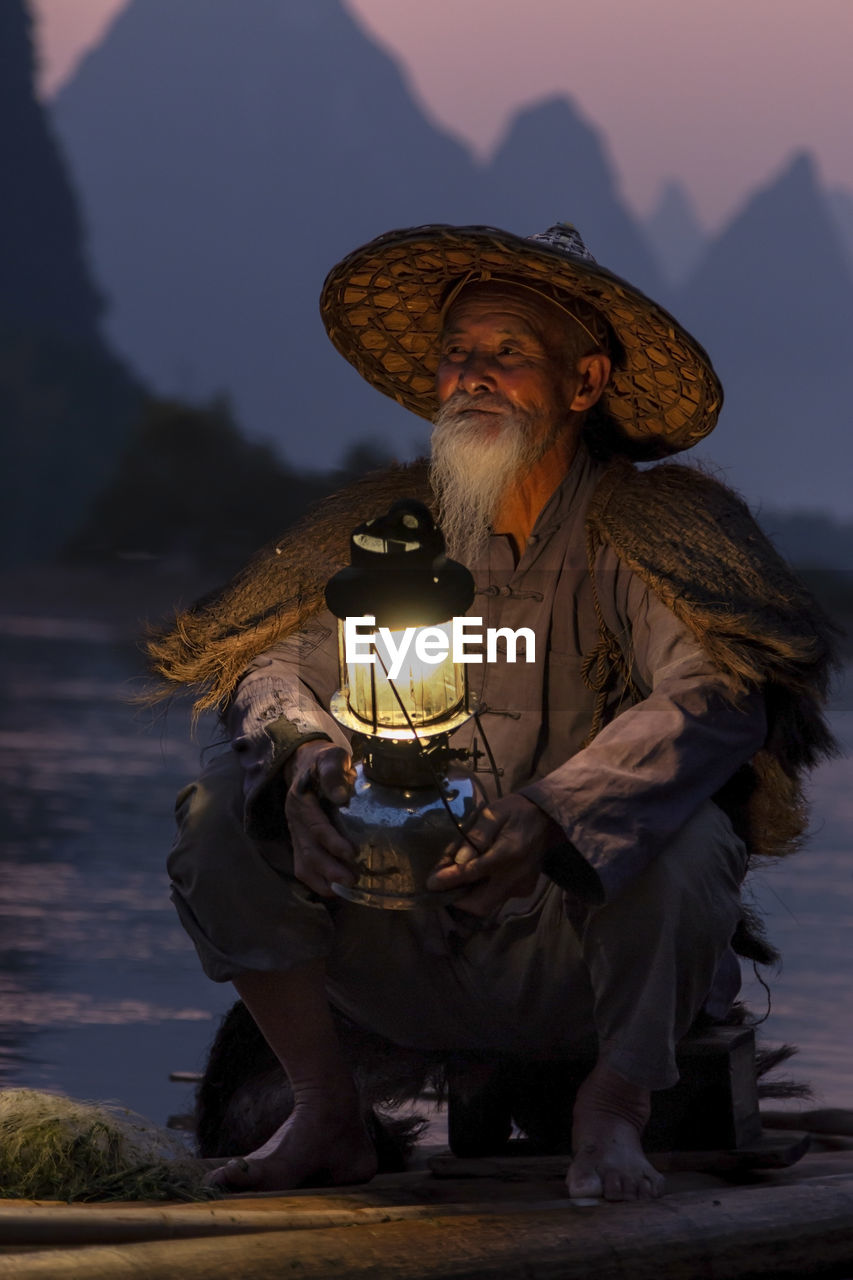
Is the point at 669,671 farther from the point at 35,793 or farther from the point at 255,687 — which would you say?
the point at 35,793

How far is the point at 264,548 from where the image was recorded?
106 inches

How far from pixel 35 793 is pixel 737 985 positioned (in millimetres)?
3085

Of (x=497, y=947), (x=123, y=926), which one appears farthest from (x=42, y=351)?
(x=497, y=947)

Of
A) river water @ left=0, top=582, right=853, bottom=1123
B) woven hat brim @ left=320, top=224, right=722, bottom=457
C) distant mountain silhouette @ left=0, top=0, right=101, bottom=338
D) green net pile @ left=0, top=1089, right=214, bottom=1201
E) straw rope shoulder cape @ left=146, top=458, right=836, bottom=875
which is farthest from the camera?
distant mountain silhouette @ left=0, top=0, right=101, bottom=338

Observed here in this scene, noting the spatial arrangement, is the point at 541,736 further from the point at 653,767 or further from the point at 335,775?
the point at 335,775

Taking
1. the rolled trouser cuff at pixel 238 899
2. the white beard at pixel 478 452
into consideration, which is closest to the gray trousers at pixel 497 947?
the rolled trouser cuff at pixel 238 899

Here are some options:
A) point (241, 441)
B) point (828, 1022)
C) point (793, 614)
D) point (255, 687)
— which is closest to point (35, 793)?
point (828, 1022)

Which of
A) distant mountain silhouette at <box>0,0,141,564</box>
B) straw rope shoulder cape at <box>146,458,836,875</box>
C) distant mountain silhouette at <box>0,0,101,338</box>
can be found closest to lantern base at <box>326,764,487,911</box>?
straw rope shoulder cape at <box>146,458,836,875</box>

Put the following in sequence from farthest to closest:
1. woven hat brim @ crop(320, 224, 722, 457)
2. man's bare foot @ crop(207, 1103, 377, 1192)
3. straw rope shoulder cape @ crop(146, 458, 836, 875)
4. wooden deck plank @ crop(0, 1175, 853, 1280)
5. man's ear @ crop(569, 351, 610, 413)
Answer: man's ear @ crop(569, 351, 610, 413) → woven hat brim @ crop(320, 224, 722, 457) → straw rope shoulder cape @ crop(146, 458, 836, 875) → man's bare foot @ crop(207, 1103, 377, 1192) → wooden deck plank @ crop(0, 1175, 853, 1280)

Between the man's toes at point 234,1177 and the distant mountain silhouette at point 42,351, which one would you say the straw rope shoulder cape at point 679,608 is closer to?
the man's toes at point 234,1177

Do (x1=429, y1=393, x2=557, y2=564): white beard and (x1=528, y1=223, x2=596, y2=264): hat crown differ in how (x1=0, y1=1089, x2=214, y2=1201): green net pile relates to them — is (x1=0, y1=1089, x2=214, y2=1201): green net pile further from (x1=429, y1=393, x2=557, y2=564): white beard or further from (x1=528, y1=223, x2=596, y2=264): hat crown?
(x1=528, y1=223, x2=596, y2=264): hat crown

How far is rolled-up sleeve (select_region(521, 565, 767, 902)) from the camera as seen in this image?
6.89 feet

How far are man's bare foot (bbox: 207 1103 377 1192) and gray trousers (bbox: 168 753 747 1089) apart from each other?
0.16 m

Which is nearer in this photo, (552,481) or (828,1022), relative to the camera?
(552,481)
